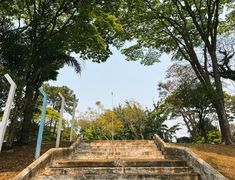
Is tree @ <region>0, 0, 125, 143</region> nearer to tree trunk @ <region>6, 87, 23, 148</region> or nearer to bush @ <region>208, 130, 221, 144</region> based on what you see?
tree trunk @ <region>6, 87, 23, 148</region>

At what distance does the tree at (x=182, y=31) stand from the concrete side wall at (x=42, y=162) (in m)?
7.77

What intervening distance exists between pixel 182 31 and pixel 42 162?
1123 centimetres

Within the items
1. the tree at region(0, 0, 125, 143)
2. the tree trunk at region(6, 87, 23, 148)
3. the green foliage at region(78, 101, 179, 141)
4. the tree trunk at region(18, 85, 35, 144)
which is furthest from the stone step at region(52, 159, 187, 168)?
the green foliage at region(78, 101, 179, 141)

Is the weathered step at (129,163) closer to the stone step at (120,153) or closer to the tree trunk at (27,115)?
the stone step at (120,153)

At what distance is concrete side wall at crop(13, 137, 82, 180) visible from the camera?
13.0ft

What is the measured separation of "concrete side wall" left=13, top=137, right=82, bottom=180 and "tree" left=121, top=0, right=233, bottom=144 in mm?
7768

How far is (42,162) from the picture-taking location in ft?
15.5

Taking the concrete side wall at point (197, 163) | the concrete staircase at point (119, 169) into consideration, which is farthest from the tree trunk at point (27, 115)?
the concrete side wall at point (197, 163)

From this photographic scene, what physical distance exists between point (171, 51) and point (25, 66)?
35.3ft

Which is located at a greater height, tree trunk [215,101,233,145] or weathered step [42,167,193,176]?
tree trunk [215,101,233,145]

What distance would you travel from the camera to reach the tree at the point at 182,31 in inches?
467

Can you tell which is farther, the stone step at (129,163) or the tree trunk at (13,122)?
the tree trunk at (13,122)

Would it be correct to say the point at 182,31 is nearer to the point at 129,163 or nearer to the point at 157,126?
the point at 157,126

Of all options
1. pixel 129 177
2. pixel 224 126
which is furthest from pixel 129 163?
pixel 224 126
